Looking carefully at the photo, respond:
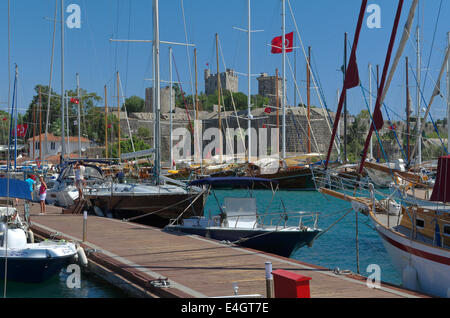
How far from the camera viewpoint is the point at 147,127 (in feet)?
285

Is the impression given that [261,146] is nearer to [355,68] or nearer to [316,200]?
[316,200]

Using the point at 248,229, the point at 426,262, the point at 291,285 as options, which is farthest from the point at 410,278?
the point at 248,229

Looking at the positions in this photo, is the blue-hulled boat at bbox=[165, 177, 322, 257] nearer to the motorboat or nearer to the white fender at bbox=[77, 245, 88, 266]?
the white fender at bbox=[77, 245, 88, 266]

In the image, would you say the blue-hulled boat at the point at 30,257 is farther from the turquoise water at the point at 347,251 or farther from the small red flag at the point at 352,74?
the small red flag at the point at 352,74

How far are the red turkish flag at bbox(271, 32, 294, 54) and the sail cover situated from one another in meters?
30.4

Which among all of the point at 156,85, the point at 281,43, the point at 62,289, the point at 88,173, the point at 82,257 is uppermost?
the point at 281,43

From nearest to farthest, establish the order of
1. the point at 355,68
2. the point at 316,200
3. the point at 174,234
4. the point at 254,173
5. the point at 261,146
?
the point at 355,68 → the point at 174,234 → the point at 316,200 → the point at 254,173 → the point at 261,146

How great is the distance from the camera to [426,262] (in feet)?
35.6

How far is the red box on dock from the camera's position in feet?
25.7

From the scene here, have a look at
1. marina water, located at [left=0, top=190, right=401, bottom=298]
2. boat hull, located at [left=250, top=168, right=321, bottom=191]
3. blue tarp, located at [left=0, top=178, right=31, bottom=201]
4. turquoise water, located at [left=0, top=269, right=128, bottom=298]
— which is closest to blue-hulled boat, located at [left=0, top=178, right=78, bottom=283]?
turquoise water, located at [left=0, top=269, right=128, bottom=298]

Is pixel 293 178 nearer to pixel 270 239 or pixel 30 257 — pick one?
pixel 270 239

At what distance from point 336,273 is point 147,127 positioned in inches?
3053

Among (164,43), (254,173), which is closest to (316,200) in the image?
(254,173)

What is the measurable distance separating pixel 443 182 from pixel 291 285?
15.4ft
